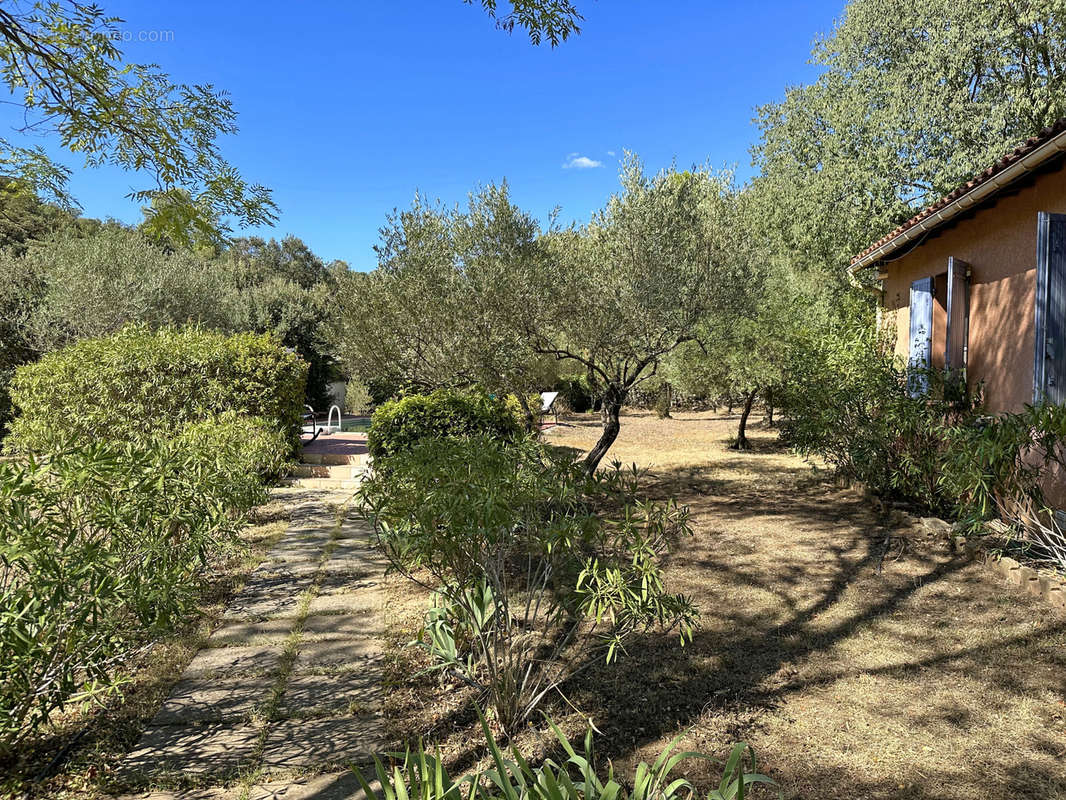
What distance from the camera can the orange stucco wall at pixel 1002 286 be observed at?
219 inches

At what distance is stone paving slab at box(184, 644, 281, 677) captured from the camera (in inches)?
140

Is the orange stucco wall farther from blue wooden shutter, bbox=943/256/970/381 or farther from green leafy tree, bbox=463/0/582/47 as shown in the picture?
green leafy tree, bbox=463/0/582/47

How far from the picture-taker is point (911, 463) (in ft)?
20.6

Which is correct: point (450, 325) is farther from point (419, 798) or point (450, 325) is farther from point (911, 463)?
point (419, 798)

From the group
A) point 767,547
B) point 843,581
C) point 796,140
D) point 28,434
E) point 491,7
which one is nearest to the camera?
point 491,7

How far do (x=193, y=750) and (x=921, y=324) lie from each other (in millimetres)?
8291

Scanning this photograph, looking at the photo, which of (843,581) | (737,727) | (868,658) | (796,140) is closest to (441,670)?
(737,727)

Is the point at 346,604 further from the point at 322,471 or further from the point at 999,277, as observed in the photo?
the point at 999,277

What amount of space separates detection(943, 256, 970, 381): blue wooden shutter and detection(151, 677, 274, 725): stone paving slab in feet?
24.2

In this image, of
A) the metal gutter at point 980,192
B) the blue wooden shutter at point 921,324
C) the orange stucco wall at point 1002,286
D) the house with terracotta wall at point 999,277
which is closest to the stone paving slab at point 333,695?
the house with terracotta wall at point 999,277

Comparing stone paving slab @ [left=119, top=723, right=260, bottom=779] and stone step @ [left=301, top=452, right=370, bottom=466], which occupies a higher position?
stone step @ [left=301, top=452, right=370, bottom=466]

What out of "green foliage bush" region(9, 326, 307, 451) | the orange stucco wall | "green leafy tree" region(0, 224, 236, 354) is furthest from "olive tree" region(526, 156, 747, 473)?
"green leafy tree" region(0, 224, 236, 354)

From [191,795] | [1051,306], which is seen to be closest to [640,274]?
[1051,306]

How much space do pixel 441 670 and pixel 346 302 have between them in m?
6.11
